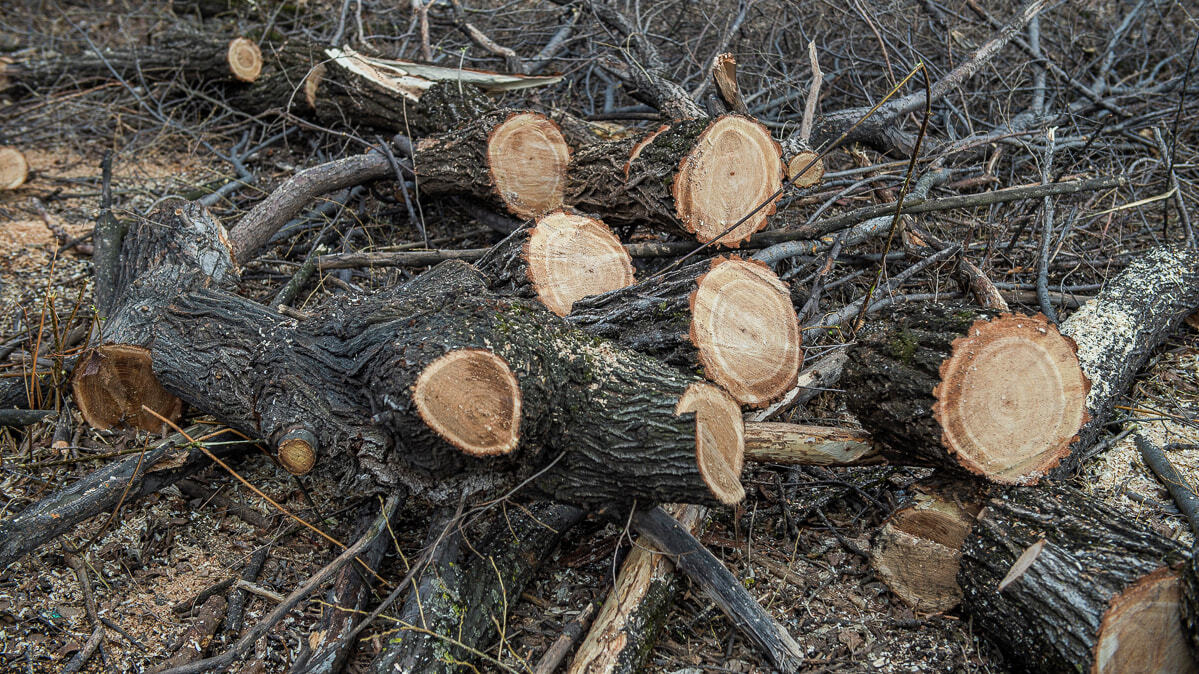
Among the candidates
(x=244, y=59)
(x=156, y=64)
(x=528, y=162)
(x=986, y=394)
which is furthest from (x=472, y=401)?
(x=156, y=64)

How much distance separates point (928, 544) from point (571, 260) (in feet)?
4.99

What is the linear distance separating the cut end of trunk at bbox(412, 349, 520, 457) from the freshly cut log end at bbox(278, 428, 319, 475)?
0.52 meters

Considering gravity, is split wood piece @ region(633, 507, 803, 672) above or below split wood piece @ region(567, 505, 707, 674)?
above

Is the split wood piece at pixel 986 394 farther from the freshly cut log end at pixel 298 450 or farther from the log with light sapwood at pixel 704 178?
the freshly cut log end at pixel 298 450

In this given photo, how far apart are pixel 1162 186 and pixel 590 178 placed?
3.04 meters

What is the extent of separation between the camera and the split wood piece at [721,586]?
2186 mm

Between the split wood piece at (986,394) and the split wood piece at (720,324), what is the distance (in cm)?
35

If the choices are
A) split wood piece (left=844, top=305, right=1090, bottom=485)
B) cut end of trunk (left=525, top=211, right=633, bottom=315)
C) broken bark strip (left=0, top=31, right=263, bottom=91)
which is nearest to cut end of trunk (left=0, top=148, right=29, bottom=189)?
broken bark strip (left=0, top=31, right=263, bottom=91)

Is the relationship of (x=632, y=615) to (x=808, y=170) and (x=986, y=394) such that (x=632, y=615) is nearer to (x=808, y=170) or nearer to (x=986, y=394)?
(x=986, y=394)

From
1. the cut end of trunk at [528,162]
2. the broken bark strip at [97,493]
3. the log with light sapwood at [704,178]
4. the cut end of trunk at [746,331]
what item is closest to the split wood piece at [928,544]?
the cut end of trunk at [746,331]

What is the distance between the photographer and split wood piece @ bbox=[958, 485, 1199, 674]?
1906mm

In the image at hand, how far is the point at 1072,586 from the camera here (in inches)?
76.8

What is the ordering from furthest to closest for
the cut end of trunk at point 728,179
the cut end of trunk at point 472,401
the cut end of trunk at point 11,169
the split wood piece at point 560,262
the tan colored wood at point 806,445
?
the cut end of trunk at point 11,169
the cut end of trunk at point 728,179
the split wood piece at point 560,262
the tan colored wood at point 806,445
the cut end of trunk at point 472,401

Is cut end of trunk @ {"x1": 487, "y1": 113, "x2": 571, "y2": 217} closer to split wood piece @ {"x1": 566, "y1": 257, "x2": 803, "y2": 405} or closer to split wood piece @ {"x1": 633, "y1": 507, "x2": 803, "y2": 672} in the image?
split wood piece @ {"x1": 566, "y1": 257, "x2": 803, "y2": 405}
